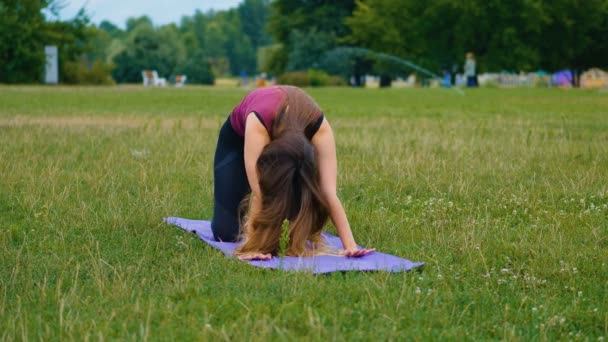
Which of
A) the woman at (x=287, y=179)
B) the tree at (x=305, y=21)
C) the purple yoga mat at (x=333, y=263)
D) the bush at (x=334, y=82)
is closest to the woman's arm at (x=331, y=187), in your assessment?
the woman at (x=287, y=179)

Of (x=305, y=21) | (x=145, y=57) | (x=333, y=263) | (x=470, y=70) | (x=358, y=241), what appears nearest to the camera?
(x=333, y=263)

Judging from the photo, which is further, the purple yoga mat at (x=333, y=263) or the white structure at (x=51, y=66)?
the white structure at (x=51, y=66)

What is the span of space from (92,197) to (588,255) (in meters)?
4.26

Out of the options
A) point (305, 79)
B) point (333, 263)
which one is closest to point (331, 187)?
point (333, 263)

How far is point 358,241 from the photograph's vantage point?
20.7 feet

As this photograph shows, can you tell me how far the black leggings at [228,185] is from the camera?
20.5 feet

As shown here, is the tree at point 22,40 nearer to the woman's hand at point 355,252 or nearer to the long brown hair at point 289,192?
the long brown hair at point 289,192

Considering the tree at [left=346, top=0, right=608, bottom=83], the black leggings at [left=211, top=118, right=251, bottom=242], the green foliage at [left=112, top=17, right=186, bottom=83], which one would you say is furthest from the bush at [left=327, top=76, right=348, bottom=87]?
the black leggings at [left=211, top=118, right=251, bottom=242]

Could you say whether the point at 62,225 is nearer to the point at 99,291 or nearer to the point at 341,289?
the point at 99,291

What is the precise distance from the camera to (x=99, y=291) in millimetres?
4559

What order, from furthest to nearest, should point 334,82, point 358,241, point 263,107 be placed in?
point 334,82 → point 358,241 → point 263,107

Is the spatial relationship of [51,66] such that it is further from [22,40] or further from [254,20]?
[254,20]

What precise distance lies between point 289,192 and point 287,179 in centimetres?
10

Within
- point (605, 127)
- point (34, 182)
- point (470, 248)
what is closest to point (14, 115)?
point (34, 182)
